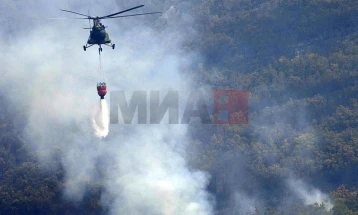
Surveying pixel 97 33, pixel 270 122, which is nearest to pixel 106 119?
pixel 97 33

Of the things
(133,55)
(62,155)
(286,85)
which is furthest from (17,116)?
(286,85)

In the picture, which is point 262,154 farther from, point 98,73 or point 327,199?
point 98,73

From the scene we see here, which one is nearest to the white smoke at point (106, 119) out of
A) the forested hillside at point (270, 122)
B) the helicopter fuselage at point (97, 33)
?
the forested hillside at point (270, 122)

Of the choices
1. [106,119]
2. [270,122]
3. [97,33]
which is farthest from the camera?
[270,122]

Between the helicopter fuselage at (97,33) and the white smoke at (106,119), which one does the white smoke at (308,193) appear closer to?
the white smoke at (106,119)

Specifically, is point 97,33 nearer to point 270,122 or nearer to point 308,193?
point 308,193
